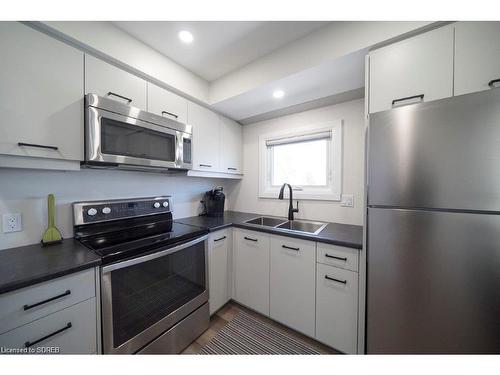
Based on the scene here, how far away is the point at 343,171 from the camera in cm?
175

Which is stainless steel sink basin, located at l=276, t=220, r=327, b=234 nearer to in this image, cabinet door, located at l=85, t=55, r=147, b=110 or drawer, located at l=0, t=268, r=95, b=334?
drawer, located at l=0, t=268, r=95, b=334

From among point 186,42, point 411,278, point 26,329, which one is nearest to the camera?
point 26,329

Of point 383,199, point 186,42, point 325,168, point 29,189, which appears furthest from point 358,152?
point 29,189

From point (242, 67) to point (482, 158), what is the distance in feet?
5.49

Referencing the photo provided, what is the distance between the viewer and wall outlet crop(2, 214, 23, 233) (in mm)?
1028

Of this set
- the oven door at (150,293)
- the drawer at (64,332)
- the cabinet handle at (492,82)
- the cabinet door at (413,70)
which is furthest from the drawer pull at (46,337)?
the cabinet handle at (492,82)

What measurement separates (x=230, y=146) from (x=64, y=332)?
192 cm

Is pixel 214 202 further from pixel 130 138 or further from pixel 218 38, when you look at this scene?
pixel 218 38

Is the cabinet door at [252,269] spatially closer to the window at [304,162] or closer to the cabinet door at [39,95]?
the window at [304,162]

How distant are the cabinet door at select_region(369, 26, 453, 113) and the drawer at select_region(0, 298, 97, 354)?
75.8 inches

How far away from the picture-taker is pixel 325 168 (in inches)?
74.3

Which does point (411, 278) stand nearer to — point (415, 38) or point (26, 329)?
point (415, 38)

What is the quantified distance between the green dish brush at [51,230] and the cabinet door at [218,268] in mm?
1007
